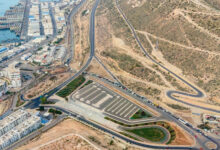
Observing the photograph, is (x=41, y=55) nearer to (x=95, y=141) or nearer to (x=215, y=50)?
(x=95, y=141)

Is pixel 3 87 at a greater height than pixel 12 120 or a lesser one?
greater

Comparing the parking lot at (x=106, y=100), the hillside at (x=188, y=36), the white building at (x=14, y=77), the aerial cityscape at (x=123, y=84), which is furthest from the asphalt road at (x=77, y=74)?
the hillside at (x=188, y=36)

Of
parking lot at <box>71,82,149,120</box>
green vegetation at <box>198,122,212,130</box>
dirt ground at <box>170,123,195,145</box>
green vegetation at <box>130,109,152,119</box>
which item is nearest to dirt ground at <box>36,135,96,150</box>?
parking lot at <box>71,82,149,120</box>

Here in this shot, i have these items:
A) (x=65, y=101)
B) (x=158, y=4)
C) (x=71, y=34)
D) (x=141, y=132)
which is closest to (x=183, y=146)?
(x=141, y=132)

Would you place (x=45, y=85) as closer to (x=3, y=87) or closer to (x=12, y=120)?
(x=3, y=87)

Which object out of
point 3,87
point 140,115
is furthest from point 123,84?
point 3,87

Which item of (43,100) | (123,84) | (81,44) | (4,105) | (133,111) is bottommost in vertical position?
(4,105)

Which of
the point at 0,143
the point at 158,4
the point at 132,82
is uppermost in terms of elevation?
the point at 158,4
